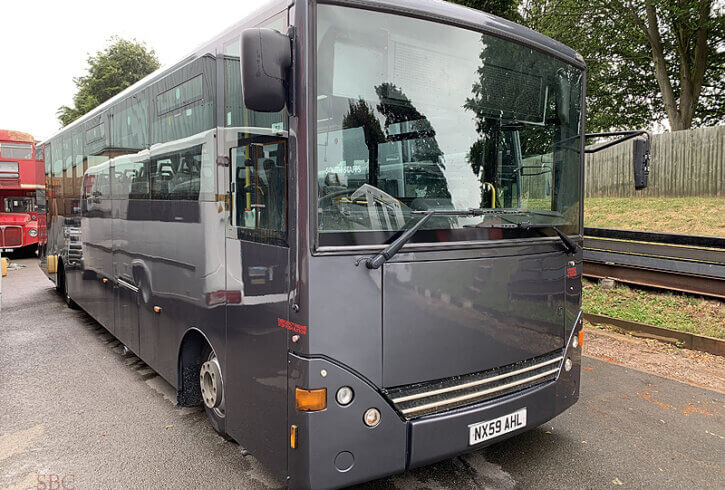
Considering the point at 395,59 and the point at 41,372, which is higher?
the point at 395,59

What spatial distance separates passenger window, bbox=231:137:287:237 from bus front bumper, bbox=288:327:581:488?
80cm

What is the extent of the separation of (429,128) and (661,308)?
5899 millimetres

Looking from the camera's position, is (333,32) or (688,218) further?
(688,218)

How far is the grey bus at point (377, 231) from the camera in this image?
275 centimetres

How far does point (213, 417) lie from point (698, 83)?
20.2m

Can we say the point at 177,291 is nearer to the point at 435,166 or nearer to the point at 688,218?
the point at 435,166

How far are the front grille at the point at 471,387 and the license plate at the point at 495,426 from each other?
135mm

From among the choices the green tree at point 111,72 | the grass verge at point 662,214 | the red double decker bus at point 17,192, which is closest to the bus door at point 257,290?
the grass verge at point 662,214

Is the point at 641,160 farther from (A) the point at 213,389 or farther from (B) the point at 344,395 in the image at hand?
(A) the point at 213,389

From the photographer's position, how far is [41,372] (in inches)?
239

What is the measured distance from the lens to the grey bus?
9.02 ft

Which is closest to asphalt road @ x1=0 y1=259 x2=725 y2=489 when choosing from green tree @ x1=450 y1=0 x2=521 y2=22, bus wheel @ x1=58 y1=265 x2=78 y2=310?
bus wheel @ x1=58 y1=265 x2=78 y2=310

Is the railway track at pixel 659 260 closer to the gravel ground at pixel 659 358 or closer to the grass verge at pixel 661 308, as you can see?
the grass verge at pixel 661 308

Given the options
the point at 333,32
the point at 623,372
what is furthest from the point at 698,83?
the point at 333,32
